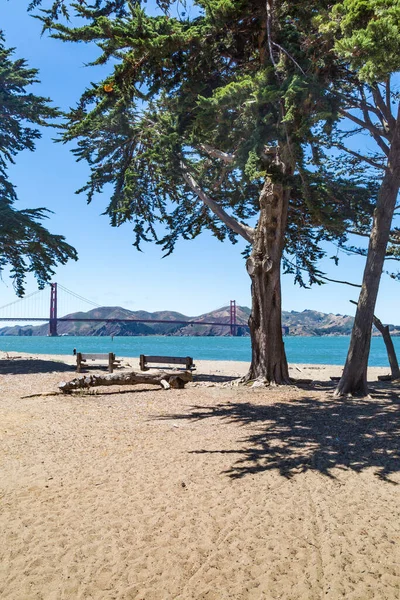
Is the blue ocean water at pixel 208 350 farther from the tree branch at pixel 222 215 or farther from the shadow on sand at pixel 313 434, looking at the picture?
the shadow on sand at pixel 313 434

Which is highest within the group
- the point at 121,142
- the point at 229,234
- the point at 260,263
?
the point at 121,142

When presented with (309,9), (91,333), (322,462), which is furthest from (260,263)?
(91,333)

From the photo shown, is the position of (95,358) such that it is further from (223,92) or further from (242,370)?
(223,92)

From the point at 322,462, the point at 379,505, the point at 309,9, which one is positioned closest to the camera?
A: the point at 379,505

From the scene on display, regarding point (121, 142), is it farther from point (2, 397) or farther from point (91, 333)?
point (91, 333)

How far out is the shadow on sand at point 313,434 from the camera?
17.8ft

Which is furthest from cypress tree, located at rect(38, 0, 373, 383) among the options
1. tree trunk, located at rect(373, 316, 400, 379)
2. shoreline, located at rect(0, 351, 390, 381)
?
shoreline, located at rect(0, 351, 390, 381)

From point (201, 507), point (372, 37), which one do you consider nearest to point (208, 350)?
point (372, 37)

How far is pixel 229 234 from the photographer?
615 inches

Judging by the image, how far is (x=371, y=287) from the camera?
405 inches

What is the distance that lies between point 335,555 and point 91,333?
7191 inches

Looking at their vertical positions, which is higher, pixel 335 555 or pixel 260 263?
pixel 260 263

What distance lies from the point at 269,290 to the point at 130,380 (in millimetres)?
4409

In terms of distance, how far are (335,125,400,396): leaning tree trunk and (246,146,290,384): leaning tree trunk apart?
201 cm
